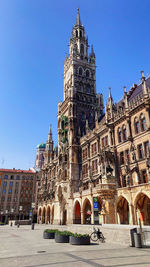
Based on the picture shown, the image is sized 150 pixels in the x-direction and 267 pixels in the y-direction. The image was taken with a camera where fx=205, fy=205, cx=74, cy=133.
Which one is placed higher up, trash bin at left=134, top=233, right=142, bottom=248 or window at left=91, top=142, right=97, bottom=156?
window at left=91, top=142, right=97, bottom=156

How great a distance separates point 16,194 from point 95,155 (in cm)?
5852

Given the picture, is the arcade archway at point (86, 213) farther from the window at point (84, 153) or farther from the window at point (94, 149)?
the window at point (84, 153)

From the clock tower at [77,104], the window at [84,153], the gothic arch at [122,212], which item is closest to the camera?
the gothic arch at [122,212]

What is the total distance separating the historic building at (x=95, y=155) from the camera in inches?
1080

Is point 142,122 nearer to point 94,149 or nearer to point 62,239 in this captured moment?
point 94,149

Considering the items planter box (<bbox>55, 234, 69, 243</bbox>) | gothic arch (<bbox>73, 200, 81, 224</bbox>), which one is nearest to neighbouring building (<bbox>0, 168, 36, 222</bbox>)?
gothic arch (<bbox>73, 200, 81, 224</bbox>)

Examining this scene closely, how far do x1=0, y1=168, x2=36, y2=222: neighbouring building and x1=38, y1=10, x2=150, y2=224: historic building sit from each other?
76.8ft

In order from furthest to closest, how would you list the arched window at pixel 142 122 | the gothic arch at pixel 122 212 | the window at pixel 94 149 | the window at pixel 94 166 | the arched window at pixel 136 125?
1. the window at pixel 94 149
2. the window at pixel 94 166
3. the arched window at pixel 136 125
4. the arched window at pixel 142 122
5. the gothic arch at pixel 122 212

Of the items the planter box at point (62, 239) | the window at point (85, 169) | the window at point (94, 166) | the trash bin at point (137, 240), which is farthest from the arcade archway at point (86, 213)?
the trash bin at point (137, 240)

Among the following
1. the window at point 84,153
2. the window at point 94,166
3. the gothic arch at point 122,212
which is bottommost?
the gothic arch at point 122,212

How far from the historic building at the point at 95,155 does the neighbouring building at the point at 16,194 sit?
23.4m

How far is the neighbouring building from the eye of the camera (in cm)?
8281

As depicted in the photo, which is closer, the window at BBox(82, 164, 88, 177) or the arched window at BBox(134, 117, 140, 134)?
the arched window at BBox(134, 117, 140, 134)

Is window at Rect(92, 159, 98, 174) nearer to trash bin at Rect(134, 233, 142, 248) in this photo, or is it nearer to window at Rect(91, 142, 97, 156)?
window at Rect(91, 142, 97, 156)
